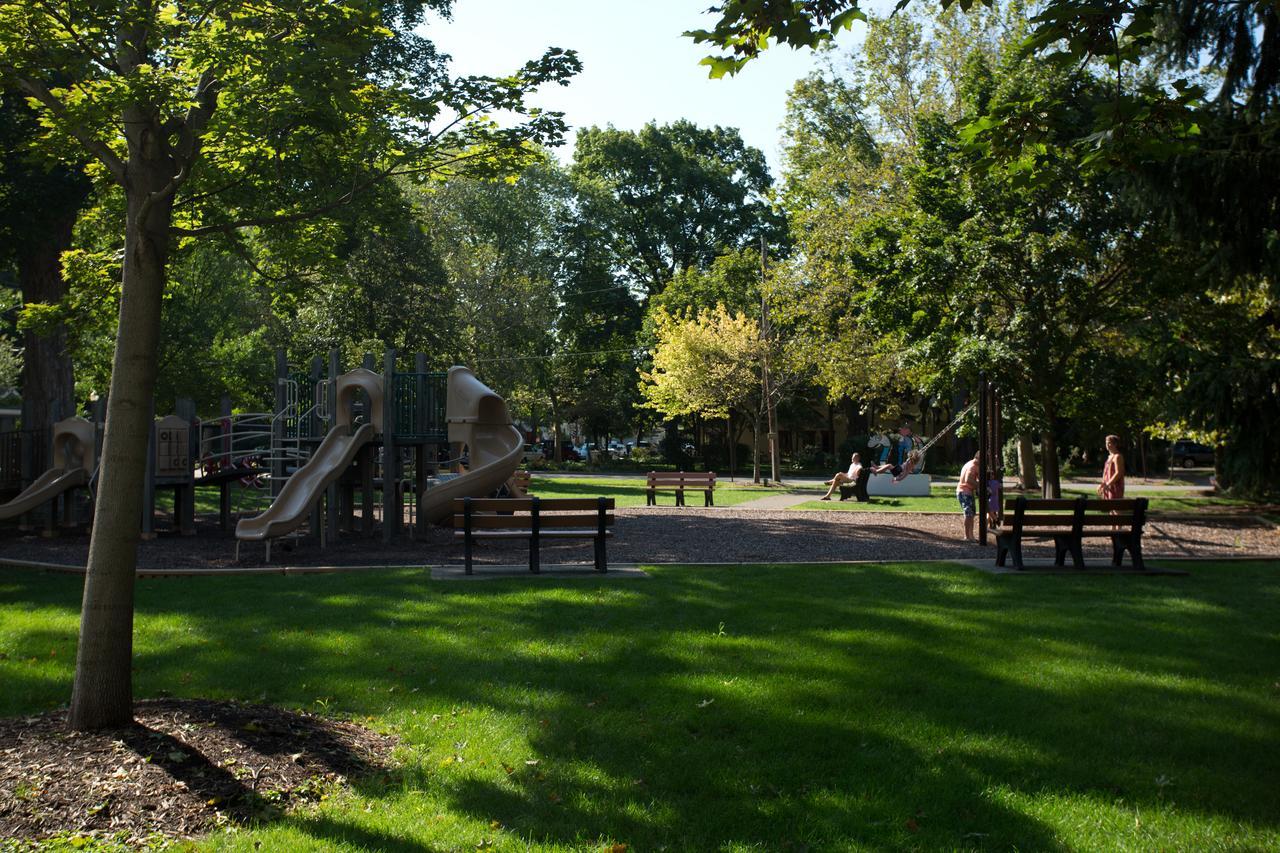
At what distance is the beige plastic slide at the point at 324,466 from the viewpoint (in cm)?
1426

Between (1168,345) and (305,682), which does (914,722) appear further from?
(1168,345)

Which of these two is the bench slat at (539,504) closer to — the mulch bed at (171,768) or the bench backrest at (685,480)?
the mulch bed at (171,768)

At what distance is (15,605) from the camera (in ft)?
A: 32.1

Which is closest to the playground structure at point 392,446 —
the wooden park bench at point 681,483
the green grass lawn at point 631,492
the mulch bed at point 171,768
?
the wooden park bench at point 681,483

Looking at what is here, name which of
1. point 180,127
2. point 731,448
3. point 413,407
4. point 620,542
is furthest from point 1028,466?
point 180,127

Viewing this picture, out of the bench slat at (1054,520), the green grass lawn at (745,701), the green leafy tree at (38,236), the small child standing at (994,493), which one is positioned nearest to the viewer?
the green grass lawn at (745,701)

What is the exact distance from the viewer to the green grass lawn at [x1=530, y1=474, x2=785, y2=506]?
28.7 metres

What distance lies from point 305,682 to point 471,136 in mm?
6658

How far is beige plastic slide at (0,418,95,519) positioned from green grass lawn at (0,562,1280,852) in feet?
25.2

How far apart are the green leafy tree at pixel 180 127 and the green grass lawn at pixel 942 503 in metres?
15.3

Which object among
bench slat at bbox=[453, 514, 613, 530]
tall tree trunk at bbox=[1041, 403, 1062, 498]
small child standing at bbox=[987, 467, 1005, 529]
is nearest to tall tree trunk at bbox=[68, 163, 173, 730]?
bench slat at bbox=[453, 514, 613, 530]

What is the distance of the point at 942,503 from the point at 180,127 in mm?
23235

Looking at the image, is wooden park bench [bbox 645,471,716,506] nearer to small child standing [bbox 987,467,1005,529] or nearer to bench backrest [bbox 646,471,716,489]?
bench backrest [bbox 646,471,716,489]

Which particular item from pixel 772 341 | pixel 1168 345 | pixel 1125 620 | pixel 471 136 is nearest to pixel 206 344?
pixel 772 341
